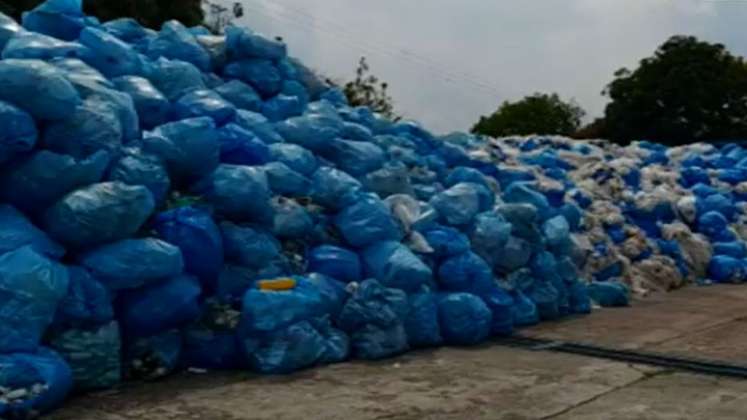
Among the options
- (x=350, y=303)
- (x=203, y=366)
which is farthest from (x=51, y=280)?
(x=350, y=303)

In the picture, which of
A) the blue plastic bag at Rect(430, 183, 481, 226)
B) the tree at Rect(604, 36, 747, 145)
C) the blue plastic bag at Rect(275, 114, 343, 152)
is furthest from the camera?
the tree at Rect(604, 36, 747, 145)

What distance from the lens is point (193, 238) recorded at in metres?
5.07

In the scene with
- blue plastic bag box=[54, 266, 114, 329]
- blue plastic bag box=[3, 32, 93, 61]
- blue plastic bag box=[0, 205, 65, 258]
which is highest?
blue plastic bag box=[3, 32, 93, 61]

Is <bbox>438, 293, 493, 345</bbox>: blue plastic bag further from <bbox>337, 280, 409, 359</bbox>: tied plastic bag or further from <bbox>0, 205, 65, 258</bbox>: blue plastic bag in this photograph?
<bbox>0, 205, 65, 258</bbox>: blue plastic bag

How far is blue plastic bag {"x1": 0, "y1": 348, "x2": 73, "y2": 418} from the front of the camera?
3.90 meters

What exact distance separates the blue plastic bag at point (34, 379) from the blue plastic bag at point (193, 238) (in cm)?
104

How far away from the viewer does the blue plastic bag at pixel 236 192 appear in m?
5.42

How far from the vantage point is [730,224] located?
11102mm

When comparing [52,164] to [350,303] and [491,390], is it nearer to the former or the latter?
[350,303]

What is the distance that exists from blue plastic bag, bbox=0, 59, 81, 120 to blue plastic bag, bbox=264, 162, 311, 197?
1.44 m

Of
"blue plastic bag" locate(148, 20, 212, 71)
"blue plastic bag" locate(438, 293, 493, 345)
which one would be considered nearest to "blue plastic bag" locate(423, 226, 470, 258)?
"blue plastic bag" locate(438, 293, 493, 345)

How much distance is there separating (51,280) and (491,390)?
2215mm

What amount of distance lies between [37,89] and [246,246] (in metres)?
1.43

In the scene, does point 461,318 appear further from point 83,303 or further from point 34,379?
point 34,379
